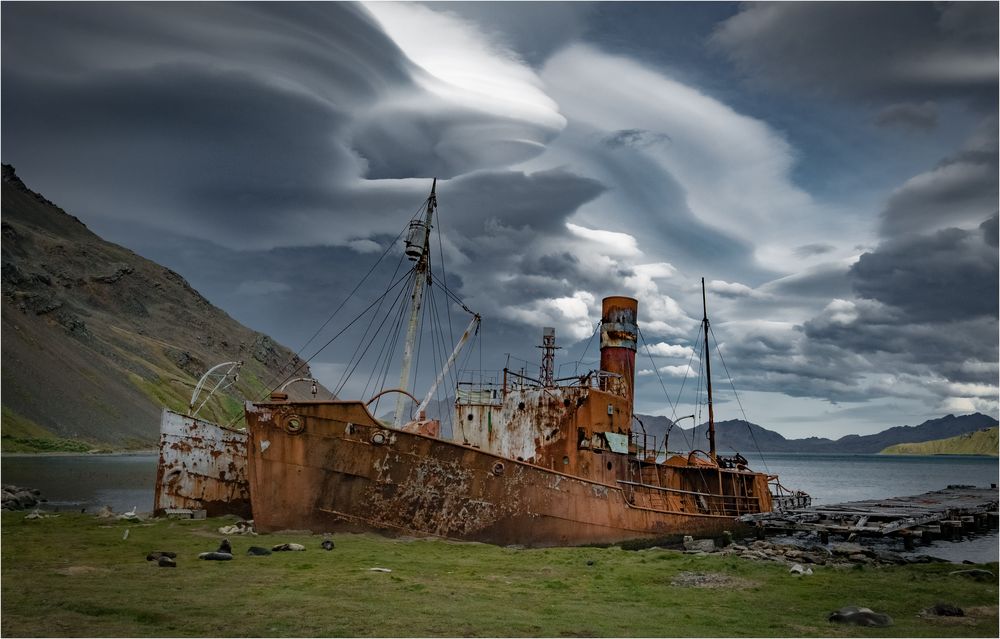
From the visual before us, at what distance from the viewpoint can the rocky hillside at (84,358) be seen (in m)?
95.8

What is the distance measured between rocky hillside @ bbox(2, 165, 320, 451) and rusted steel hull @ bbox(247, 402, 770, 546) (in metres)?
43.2

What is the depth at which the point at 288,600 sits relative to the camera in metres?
11.5

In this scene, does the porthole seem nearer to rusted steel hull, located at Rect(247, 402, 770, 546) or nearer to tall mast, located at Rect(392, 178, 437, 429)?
rusted steel hull, located at Rect(247, 402, 770, 546)

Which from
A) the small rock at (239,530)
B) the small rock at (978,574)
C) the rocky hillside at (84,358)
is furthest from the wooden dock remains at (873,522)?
the rocky hillside at (84,358)

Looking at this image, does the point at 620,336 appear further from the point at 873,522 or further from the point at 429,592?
the point at 429,592

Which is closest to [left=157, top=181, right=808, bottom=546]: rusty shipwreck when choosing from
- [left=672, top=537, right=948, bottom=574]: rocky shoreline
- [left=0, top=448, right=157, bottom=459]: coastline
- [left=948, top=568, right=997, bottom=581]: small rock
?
[left=672, top=537, right=948, bottom=574]: rocky shoreline

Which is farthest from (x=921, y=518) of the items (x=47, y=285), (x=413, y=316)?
(x=47, y=285)

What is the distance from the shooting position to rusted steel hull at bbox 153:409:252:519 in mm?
25922

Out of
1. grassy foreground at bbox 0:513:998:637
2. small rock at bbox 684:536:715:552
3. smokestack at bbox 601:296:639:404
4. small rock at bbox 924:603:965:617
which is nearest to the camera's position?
grassy foreground at bbox 0:513:998:637

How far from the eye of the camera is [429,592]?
12891mm

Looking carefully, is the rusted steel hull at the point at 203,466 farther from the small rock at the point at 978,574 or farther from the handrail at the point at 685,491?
the small rock at the point at 978,574

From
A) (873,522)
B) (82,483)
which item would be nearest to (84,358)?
(82,483)

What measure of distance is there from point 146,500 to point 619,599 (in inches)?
1301

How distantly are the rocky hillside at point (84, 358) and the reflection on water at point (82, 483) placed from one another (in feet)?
38.7
